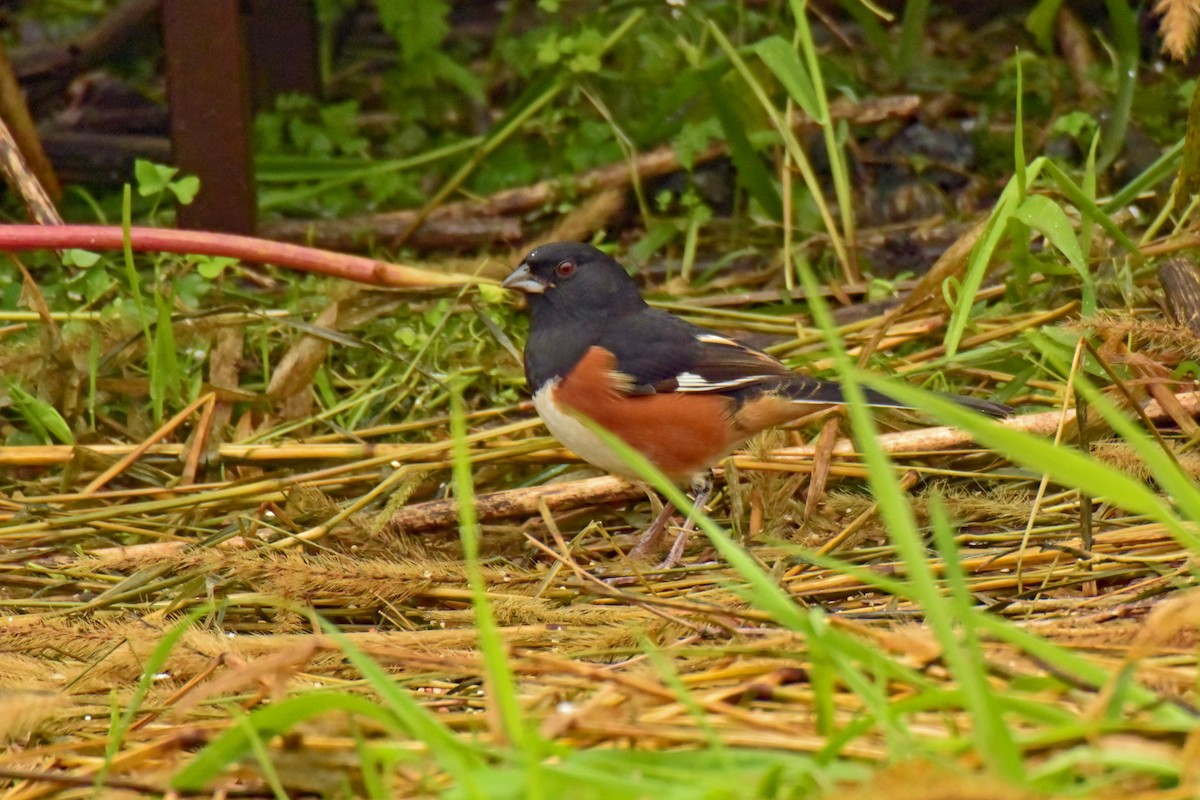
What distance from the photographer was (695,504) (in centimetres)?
303

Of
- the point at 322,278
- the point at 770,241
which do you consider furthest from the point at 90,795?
the point at 770,241

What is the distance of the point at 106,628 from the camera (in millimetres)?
2254

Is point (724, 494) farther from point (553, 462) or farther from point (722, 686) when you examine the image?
point (722, 686)

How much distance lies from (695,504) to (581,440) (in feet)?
1.51

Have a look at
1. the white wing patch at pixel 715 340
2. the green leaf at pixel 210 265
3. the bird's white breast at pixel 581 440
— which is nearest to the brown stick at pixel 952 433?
the white wing patch at pixel 715 340

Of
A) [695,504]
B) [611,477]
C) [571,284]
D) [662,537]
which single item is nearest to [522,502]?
[611,477]

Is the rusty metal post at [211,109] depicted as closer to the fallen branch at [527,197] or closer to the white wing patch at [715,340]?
the fallen branch at [527,197]

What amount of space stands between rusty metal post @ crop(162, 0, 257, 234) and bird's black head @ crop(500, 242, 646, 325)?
45.3 inches

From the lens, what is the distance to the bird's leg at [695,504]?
2.74 meters

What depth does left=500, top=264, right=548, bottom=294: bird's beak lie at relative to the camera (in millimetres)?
3082

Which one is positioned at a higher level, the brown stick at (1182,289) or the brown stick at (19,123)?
the brown stick at (19,123)

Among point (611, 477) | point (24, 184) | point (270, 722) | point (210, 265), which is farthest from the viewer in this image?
point (210, 265)

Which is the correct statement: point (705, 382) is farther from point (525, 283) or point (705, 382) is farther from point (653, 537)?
point (525, 283)

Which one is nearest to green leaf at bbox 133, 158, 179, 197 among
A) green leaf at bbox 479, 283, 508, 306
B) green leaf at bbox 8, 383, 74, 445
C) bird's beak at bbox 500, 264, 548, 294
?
green leaf at bbox 8, 383, 74, 445
